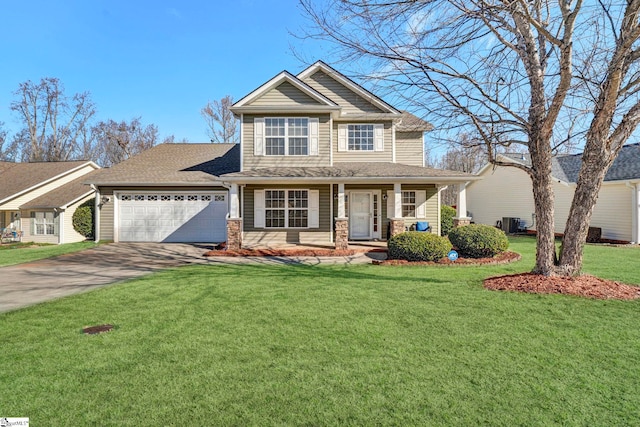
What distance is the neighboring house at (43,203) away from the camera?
1606 centimetres

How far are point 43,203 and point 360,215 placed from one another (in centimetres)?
1589

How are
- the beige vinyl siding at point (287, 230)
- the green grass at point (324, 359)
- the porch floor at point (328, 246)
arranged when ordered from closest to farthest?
the green grass at point (324, 359)
the porch floor at point (328, 246)
the beige vinyl siding at point (287, 230)

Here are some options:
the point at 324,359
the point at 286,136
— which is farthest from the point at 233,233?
the point at 324,359

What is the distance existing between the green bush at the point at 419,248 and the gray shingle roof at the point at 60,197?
1490 centimetres

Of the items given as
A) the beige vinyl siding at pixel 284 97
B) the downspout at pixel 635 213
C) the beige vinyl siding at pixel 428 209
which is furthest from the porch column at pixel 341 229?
the downspout at pixel 635 213

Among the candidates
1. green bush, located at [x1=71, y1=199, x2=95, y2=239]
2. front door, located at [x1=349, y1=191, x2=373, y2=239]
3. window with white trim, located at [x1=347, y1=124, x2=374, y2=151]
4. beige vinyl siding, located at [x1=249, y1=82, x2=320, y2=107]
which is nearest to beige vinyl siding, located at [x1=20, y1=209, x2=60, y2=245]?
green bush, located at [x1=71, y1=199, x2=95, y2=239]

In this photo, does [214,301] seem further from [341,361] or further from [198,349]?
[341,361]

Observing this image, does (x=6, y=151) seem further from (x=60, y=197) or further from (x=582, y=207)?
(x=582, y=207)

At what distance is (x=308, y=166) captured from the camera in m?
13.3

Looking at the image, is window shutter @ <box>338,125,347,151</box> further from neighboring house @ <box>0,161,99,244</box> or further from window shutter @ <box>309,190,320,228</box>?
neighboring house @ <box>0,161,99,244</box>

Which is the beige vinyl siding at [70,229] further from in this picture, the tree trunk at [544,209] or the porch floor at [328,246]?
the tree trunk at [544,209]

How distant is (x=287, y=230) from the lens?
547 inches

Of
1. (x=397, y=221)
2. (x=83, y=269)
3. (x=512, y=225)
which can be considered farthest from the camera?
(x=512, y=225)

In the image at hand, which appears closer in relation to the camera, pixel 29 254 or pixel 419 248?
pixel 419 248
